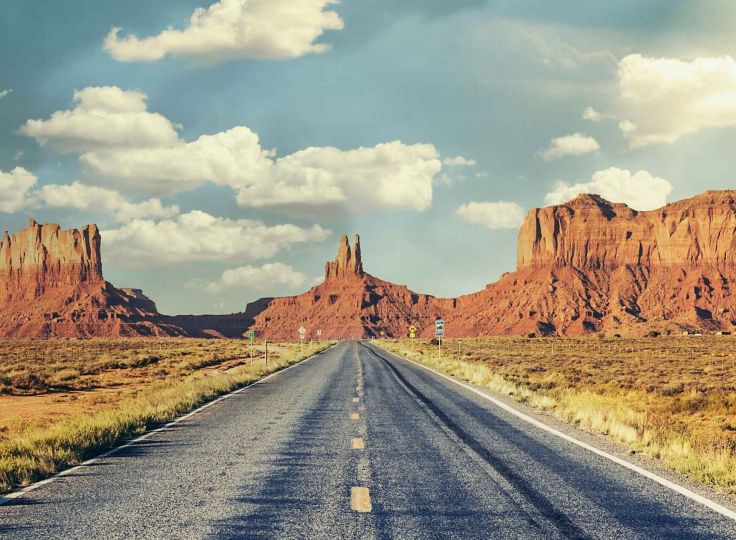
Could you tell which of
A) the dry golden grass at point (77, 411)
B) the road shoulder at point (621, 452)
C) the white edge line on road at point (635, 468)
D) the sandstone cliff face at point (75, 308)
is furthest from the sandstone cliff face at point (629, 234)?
the white edge line on road at point (635, 468)

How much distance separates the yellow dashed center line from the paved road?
2 centimetres

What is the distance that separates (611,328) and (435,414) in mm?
138775

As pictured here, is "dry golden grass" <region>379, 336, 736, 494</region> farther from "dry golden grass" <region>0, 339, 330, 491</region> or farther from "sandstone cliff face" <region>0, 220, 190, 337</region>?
"sandstone cliff face" <region>0, 220, 190, 337</region>

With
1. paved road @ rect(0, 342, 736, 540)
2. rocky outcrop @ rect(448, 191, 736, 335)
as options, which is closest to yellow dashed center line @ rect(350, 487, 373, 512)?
paved road @ rect(0, 342, 736, 540)

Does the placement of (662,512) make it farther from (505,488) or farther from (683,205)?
(683,205)

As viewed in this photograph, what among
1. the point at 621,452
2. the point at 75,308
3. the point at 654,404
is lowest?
the point at 654,404

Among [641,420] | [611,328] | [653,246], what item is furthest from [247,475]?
[653,246]

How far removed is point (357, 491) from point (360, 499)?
1.19ft

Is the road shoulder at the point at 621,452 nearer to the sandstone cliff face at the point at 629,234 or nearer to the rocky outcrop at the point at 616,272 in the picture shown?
the rocky outcrop at the point at 616,272

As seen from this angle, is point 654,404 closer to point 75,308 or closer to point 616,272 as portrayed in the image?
point 616,272

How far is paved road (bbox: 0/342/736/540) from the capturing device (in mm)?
5645

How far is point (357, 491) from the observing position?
22.8 ft

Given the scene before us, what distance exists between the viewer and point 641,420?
12.7 meters

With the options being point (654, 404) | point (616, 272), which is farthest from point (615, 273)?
point (654, 404)
